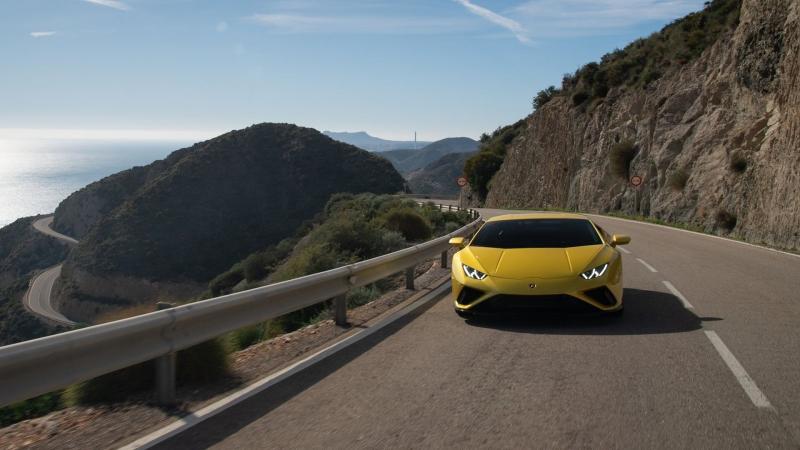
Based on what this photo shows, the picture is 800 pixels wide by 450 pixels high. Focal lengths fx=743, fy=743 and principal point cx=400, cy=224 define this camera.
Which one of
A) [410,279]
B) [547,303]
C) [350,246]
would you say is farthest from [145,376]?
[350,246]

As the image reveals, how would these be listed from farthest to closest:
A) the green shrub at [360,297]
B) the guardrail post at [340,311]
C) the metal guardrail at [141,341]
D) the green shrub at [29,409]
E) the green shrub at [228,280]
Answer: the green shrub at [228,280] → the green shrub at [360,297] → the guardrail post at [340,311] → the green shrub at [29,409] → the metal guardrail at [141,341]

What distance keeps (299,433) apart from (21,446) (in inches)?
70.9

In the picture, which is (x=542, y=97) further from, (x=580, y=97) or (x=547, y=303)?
(x=547, y=303)

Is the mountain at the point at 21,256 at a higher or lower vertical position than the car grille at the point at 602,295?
lower

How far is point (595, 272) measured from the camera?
8219 mm

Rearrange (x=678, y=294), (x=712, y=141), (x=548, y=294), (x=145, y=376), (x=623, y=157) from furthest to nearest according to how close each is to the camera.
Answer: (x=623, y=157), (x=712, y=141), (x=678, y=294), (x=548, y=294), (x=145, y=376)

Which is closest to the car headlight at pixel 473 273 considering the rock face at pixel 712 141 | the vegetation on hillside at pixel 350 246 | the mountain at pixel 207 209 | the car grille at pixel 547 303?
the car grille at pixel 547 303

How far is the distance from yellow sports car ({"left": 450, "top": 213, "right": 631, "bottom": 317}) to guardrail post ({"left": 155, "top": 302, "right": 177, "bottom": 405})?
3.68m

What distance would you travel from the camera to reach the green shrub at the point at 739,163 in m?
28.6

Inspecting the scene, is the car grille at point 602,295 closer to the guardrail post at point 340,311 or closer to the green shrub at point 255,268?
the guardrail post at point 340,311

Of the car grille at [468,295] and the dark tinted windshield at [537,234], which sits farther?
the dark tinted windshield at [537,234]

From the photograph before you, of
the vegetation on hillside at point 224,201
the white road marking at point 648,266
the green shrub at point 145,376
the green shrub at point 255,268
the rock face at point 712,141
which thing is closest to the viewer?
the green shrub at point 145,376

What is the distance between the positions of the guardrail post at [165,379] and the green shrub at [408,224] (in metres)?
20.1

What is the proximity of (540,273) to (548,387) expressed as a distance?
254cm
